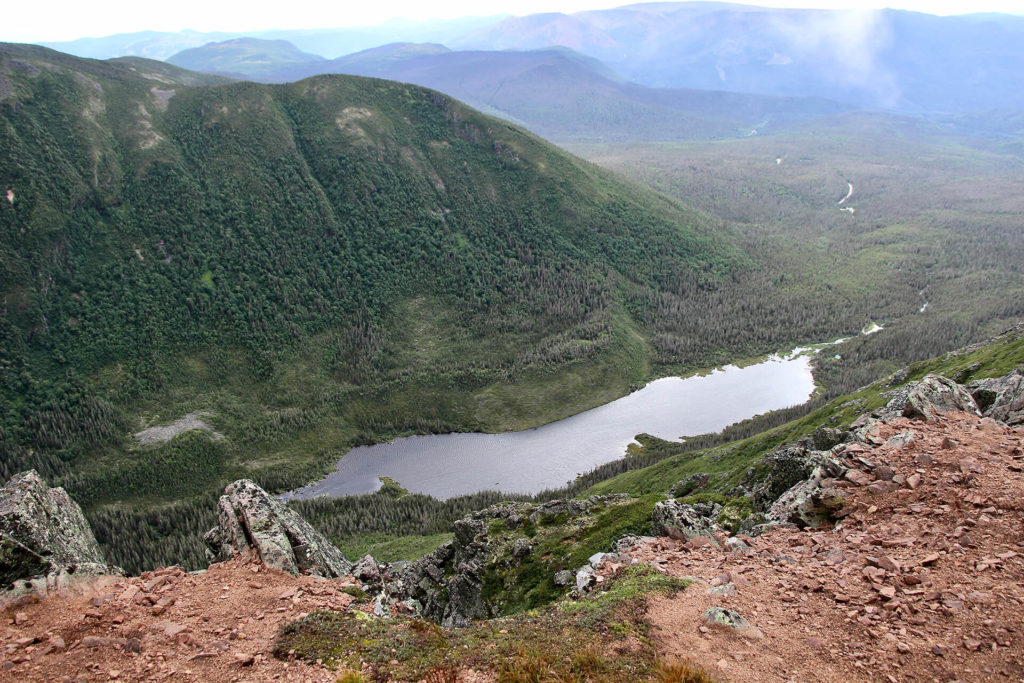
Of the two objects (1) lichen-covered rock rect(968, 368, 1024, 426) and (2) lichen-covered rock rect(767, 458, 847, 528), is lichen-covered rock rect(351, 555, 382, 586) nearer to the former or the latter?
(2) lichen-covered rock rect(767, 458, 847, 528)

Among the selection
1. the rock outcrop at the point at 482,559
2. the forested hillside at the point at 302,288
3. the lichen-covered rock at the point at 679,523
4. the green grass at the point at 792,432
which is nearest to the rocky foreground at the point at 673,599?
the lichen-covered rock at the point at 679,523

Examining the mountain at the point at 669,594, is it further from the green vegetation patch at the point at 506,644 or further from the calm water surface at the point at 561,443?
the calm water surface at the point at 561,443

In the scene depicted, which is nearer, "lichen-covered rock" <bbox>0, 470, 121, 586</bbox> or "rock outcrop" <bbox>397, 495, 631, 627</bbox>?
"lichen-covered rock" <bbox>0, 470, 121, 586</bbox>

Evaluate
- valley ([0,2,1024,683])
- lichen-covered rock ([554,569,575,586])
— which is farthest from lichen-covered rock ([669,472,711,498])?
lichen-covered rock ([554,569,575,586])

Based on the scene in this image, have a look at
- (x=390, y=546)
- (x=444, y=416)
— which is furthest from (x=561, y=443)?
(x=390, y=546)

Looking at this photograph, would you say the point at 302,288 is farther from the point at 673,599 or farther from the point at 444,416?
the point at 673,599

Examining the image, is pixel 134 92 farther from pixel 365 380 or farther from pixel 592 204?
pixel 592 204

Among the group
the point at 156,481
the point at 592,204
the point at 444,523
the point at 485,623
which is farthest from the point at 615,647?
the point at 592,204
